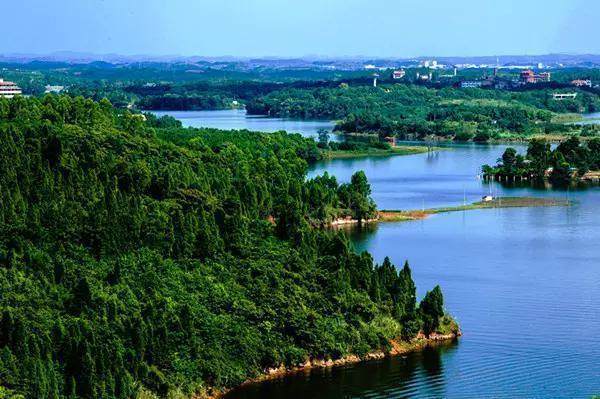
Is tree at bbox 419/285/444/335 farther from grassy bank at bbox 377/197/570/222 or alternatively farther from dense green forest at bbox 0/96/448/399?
grassy bank at bbox 377/197/570/222

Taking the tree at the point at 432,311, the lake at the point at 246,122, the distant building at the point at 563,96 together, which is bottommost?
the lake at the point at 246,122

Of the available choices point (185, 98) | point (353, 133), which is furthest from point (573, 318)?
point (185, 98)

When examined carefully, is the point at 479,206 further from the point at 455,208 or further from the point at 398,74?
the point at 398,74

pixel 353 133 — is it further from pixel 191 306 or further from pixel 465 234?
pixel 191 306

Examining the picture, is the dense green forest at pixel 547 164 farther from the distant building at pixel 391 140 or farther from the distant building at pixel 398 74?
the distant building at pixel 398 74

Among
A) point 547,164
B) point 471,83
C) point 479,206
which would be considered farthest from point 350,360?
point 471,83

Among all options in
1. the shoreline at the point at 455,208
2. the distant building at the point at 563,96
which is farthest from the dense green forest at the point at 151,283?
the distant building at the point at 563,96

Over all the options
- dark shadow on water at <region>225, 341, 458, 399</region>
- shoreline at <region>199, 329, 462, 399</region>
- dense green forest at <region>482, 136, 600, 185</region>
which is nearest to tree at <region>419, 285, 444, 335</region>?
shoreline at <region>199, 329, 462, 399</region>
